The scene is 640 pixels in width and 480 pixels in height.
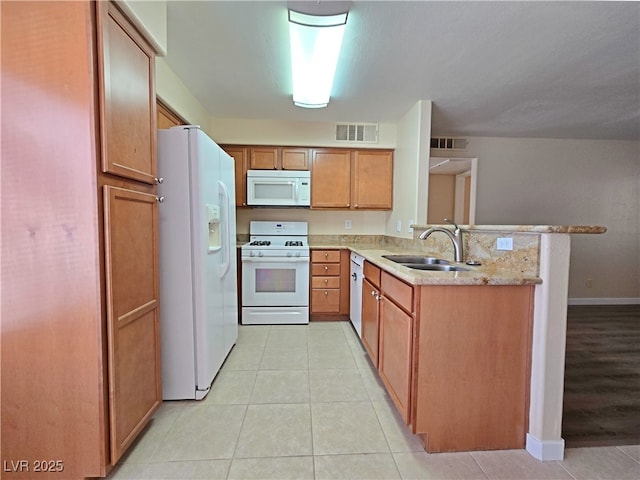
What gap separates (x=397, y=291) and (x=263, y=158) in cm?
259

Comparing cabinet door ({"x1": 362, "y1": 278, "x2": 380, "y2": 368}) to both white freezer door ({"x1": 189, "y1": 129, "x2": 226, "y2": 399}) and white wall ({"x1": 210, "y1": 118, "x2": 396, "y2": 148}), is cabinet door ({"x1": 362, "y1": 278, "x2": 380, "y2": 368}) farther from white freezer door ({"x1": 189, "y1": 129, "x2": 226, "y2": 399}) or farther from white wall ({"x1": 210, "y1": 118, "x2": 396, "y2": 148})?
white wall ({"x1": 210, "y1": 118, "x2": 396, "y2": 148})

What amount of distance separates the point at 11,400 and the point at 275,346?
1782 millimetres

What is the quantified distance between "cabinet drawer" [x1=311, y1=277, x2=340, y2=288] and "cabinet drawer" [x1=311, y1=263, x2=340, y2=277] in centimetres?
5

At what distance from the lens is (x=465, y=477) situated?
4.28 ft

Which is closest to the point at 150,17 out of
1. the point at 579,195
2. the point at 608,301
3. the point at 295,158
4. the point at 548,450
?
the point at 295,158

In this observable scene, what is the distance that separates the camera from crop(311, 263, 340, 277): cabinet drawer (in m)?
3.40

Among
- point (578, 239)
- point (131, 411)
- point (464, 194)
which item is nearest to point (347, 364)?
point (131, 411)

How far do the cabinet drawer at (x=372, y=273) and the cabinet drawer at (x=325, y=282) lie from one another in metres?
0.91

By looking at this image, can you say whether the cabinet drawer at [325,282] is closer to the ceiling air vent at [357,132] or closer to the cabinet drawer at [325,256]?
the cabinet drawer at [325,256]

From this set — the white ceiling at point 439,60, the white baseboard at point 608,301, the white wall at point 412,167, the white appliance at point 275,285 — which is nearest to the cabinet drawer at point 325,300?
the white appliance at point 275,285

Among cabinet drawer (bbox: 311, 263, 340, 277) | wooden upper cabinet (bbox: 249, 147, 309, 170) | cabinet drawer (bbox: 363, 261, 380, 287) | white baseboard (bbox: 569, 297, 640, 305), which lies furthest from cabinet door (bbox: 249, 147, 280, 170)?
white baseboard (bbox: 569, 297, 640, 305)

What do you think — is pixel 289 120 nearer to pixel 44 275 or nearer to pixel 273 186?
pixel 273 186

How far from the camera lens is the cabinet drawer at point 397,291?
1.50 meters

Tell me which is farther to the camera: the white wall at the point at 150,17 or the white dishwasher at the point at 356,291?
the white dishwasher at the point at 356,291
